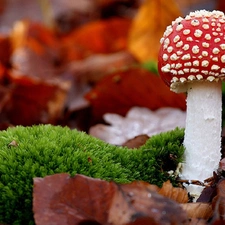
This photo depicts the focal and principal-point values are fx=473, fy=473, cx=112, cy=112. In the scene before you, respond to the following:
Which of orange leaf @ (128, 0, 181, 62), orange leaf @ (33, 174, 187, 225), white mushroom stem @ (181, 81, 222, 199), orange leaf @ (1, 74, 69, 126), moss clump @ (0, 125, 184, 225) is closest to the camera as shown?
orange leaf @ (33, 174, 187, 225)

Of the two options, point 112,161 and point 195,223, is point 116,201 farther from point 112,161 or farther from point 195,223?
point 112,161

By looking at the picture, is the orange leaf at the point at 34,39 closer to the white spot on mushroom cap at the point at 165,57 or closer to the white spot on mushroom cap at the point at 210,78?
the white spot on mushroom cap at the point at 165,57

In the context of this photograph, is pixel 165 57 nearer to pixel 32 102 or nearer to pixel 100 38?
pixel 32 102

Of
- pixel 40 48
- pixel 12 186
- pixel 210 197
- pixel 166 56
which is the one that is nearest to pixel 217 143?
pixel 210 197

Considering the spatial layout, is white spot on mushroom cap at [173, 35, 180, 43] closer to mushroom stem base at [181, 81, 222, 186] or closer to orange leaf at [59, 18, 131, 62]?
mushroom stem base at [181, 81, 222, 186]

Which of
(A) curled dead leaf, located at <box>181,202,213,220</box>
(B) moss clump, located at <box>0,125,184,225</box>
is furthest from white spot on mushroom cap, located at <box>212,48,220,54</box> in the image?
(A) curled dead leaf, located at <box>181,202,213,220</box>

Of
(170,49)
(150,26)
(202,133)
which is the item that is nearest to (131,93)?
(202,133)
